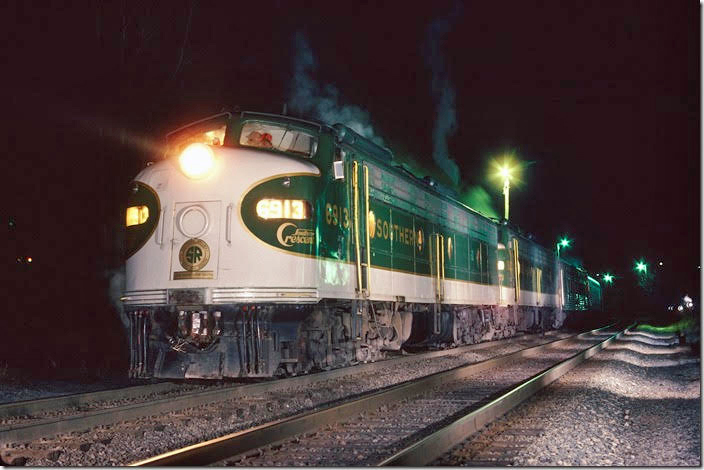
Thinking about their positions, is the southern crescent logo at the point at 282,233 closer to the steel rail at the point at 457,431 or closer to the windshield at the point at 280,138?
the windshield at the point at 280,138

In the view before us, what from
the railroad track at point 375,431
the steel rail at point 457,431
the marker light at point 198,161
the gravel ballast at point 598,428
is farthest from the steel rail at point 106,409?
the gravel ballast at point 598,428

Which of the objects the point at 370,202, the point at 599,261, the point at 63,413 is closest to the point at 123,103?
the point at 370,202

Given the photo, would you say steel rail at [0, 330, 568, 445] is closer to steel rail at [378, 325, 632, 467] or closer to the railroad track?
the railroad track

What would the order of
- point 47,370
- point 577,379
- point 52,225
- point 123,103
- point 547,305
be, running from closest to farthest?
point 577,379 < point 47,370 < point 123,103 < point 52,225 < point 547,305

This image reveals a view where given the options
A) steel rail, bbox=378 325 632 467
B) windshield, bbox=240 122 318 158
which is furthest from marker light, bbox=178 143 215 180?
steel rail, bbox=378 325 632 467

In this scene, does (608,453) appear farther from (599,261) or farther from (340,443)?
(599,261)

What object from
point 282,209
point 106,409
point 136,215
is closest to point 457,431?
point 106,409

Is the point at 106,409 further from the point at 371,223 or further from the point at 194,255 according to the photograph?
the point at 371,223

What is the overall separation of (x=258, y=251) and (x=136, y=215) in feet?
7.18

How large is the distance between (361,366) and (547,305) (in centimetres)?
1995

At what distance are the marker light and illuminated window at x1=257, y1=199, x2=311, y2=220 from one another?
34.9 inches

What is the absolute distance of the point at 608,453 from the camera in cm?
611

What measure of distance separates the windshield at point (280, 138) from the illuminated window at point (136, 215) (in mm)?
1722

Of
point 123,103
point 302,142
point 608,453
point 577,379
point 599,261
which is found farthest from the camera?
point 599,261
